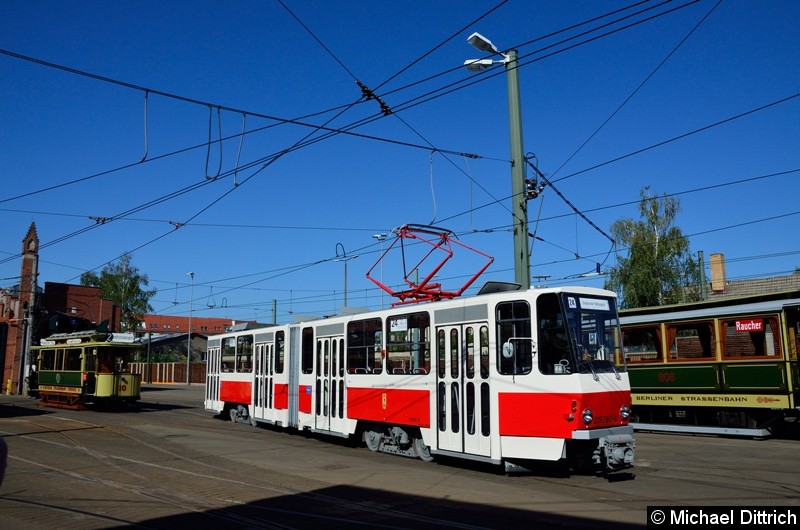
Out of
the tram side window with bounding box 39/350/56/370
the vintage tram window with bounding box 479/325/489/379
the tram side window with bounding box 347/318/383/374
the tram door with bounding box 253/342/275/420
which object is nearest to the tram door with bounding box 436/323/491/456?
the vintage tram window with bounding box 479/325/489/379

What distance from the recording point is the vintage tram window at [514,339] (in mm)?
11180

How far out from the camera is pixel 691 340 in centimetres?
1823

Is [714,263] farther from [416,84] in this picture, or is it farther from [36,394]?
[36,394]

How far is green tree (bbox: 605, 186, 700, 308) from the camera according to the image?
140ft

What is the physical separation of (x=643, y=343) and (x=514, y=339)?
9.88 m

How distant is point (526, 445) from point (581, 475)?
149cm

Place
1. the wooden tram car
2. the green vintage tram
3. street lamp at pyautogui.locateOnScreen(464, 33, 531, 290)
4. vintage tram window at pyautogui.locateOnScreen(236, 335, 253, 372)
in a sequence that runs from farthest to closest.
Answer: the green vintage tram, vintage tram window at pyautogui.locateOnScreen(236, 335, 253, 372), the wooden tram car, street lamp at pyautogui.locateOnScreen(464, 33, 531, 290)

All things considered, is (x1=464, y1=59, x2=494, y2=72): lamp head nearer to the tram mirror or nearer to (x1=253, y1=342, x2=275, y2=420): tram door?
the tram mirror

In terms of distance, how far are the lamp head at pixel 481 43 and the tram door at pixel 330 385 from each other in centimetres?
734

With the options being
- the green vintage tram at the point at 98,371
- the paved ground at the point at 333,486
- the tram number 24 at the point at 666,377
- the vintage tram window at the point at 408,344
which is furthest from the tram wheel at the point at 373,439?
the green vintage tram at the point at 98,371

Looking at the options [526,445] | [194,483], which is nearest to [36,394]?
[194,483]

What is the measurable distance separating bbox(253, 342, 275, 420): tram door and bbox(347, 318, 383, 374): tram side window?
4455 millimetres

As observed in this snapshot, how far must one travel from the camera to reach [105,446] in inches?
602

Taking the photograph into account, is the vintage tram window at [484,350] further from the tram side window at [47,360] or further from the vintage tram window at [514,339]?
the tram side window at [47,360]
